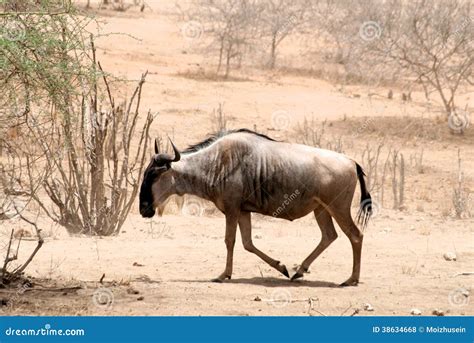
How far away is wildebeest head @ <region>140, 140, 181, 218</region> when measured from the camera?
9.47m

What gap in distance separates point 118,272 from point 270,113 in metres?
11.1

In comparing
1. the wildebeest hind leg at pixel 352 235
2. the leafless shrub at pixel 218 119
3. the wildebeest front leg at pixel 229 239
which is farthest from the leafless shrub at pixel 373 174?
the wildebeest front leg at pixel 229 239

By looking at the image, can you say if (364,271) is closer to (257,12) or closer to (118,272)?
(118,272)

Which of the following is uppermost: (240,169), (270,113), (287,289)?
(240,169)

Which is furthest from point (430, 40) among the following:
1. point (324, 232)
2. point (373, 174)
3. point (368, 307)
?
A: point (368, 307)

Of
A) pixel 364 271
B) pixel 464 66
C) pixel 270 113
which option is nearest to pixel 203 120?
pixel 270 113

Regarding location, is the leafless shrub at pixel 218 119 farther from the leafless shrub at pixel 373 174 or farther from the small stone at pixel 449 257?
the small stone at pixel 449 257

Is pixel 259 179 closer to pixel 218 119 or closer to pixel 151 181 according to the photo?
pixel 151 181

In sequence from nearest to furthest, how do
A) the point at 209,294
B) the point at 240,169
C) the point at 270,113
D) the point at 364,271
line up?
the point at 209,294 < the point at 240,169 < the point at 364,271 < the point at 270,113

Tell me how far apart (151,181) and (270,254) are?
188cm

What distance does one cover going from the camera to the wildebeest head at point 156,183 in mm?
9469

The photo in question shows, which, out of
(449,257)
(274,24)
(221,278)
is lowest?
(274,24)

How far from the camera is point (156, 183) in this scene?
9.55 metres

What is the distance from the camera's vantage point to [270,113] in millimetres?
20469
